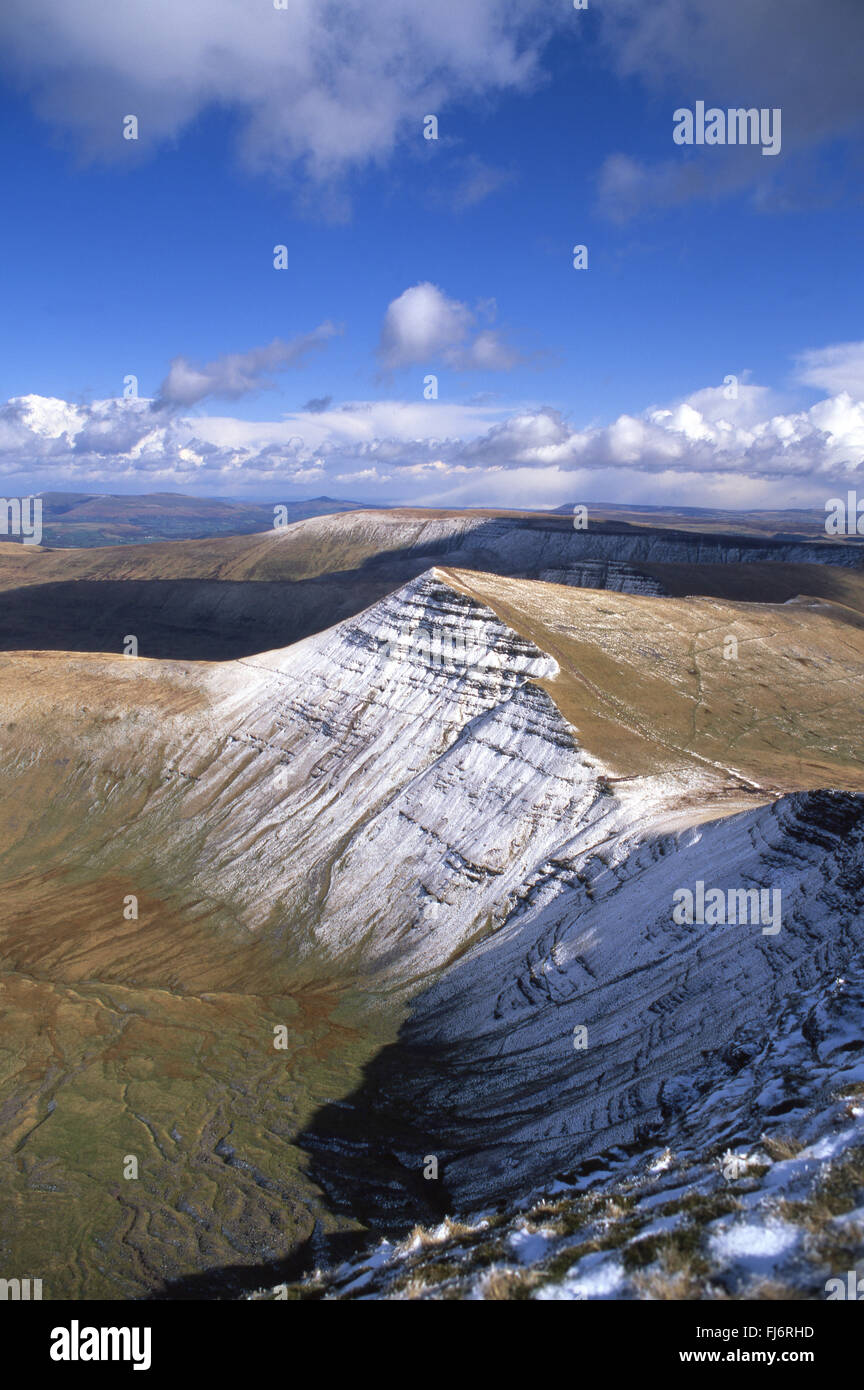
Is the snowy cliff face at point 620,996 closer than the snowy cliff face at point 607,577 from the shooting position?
Yes

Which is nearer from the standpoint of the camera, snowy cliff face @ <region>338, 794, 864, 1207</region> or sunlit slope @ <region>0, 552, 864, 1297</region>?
snowy cliff face @ <region>338, 794, 864, 1207</region>

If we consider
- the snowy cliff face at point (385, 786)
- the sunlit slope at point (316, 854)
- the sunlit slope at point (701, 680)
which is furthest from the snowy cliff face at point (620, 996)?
the sunlit slope at point (701, 680)

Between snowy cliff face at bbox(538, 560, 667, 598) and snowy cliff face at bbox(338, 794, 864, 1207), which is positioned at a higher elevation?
snowy cliff face at bbox(538, 560, 667, 598)

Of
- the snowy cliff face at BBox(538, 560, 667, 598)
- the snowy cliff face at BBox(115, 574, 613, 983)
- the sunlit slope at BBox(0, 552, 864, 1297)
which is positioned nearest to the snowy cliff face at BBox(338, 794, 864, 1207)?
the sunlit slope at BBox(0, 552, 864, 1297)

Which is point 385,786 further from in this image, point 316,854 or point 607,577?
point 607,577

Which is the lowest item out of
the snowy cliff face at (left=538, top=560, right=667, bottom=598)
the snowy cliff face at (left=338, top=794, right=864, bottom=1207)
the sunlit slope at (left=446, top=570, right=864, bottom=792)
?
the snowy cliff face at (left=338, top=794, right=864, bottom=1207)

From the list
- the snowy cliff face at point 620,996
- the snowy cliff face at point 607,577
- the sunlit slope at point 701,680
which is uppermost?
the snowy cliff face at point 607,577

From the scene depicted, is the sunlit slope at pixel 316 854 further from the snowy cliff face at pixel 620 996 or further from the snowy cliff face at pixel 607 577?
the snowy cliff face at pixel 607 577

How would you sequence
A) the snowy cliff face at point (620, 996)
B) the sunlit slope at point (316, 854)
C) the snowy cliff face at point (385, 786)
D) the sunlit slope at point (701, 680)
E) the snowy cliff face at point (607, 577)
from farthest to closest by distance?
the snowy cliff face at point (607, 577) → the sunlit slope at point (701, 680) → the snowy cliff face at point (385, 786) → the sunlit slope at point (316, 854) → the snowy cliff face at point (620, 996)

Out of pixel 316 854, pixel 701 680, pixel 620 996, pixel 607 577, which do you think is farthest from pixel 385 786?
pixel 607 577

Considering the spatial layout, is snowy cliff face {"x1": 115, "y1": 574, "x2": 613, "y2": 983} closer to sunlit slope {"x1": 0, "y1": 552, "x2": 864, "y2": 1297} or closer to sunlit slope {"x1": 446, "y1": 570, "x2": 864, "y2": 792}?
sunlit slope {"x1": 0, "y1": 552, "x2": 864, "y2": 1297}
